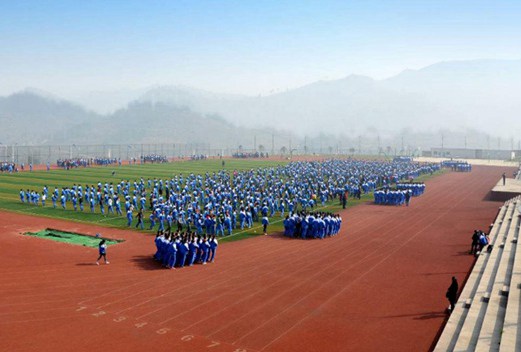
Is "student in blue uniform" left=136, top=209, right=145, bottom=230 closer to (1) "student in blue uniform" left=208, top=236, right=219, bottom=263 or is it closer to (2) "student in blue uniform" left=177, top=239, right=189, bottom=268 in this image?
(1) "student in blue uniform" left=208, top=236, right=219, bottom=263

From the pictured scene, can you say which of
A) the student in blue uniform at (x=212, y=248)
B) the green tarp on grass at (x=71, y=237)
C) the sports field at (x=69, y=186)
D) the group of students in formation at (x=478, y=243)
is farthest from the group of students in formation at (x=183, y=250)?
the group of students in formation at (x=478, y=243)

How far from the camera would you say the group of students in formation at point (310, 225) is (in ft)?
78.1

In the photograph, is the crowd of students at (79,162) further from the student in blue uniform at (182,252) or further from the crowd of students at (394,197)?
the student in blue uniform at (182,252)

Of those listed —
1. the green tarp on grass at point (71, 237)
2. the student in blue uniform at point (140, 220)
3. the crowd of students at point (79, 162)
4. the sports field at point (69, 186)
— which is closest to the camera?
the green tarp on grass at point (71, 237)

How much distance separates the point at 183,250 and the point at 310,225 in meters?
8.17

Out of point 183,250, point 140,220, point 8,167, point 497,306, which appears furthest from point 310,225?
point 8,167

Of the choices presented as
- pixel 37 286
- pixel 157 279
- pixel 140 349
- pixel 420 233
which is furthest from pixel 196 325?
pixel 420 233

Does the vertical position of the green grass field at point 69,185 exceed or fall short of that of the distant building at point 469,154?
it falls short

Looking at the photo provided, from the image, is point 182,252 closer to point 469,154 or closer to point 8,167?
point 8,167

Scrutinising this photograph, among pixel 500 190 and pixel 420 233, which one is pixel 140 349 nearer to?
pixel 420 233

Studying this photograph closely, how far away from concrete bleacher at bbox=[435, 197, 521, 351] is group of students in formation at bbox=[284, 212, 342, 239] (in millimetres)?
7371

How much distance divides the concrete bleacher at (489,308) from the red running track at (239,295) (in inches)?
22.0

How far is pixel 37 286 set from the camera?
15461 millimetres

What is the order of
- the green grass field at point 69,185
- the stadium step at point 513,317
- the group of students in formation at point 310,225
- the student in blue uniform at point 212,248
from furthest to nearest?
the green grass field at point 69,185 < the group of students in formation at point 310,225 < the student in blue uniform at point 212,248 < the stadium step at point 513,317
